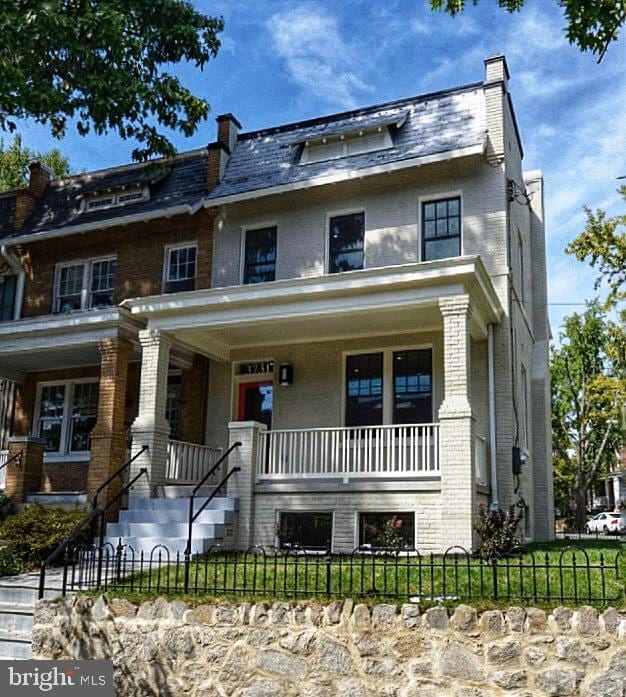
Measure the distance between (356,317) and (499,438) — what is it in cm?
336

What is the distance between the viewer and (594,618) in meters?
6.96

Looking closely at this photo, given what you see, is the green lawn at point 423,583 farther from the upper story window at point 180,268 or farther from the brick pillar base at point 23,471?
the upper story window at point 180,268

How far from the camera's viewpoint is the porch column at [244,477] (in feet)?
42.0

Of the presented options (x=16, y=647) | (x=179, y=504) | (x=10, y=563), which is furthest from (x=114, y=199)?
(x=16, y=647)

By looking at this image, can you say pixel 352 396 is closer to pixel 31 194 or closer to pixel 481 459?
pixel 481 459

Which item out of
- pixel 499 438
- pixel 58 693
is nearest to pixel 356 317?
pixel 499 438

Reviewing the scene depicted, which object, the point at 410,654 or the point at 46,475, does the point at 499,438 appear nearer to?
the point at 410,654

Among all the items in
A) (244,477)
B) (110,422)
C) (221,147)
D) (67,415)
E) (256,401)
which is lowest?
(244,477)

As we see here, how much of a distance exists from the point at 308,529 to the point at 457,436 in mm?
3253

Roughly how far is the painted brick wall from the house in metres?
0.05


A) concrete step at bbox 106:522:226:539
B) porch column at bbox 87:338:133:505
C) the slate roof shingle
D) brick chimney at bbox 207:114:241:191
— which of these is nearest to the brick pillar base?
porch column at bbox 87:338:133:505

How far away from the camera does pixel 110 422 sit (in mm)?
14281

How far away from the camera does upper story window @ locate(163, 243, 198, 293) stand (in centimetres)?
1724

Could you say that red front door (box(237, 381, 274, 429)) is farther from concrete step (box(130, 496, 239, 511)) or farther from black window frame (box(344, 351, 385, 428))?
concrete step (box(130, 496, 239, 511))
